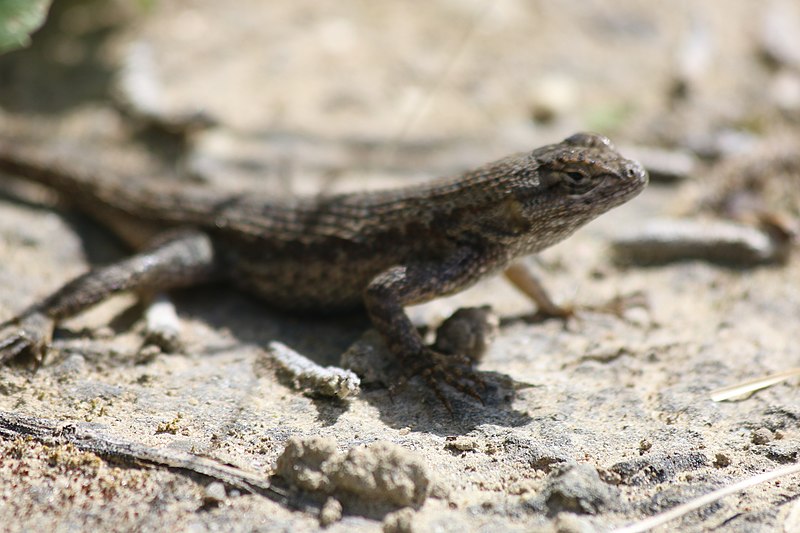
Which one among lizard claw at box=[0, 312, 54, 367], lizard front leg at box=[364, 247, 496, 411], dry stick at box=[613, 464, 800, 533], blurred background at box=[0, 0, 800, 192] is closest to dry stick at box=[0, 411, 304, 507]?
lizard claw at box=[0, 312, 54, 367]

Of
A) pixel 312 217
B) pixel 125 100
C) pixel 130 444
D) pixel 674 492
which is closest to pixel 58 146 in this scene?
pixel 125 100

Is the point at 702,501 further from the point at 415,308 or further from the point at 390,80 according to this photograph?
the point at 390,80

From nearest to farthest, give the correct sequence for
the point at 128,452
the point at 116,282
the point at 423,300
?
the point at 128,452, the point at 423,300, the point at 116,282

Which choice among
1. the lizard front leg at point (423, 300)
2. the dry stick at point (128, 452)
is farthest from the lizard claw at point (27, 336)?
the lizard front leg at point (423, 300)

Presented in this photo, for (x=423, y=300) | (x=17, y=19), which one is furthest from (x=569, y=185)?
(x=17, y=19)

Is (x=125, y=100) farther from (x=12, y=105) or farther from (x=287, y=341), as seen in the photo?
(x=287, y=341)

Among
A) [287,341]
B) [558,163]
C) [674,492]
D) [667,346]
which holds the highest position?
[558,163]
